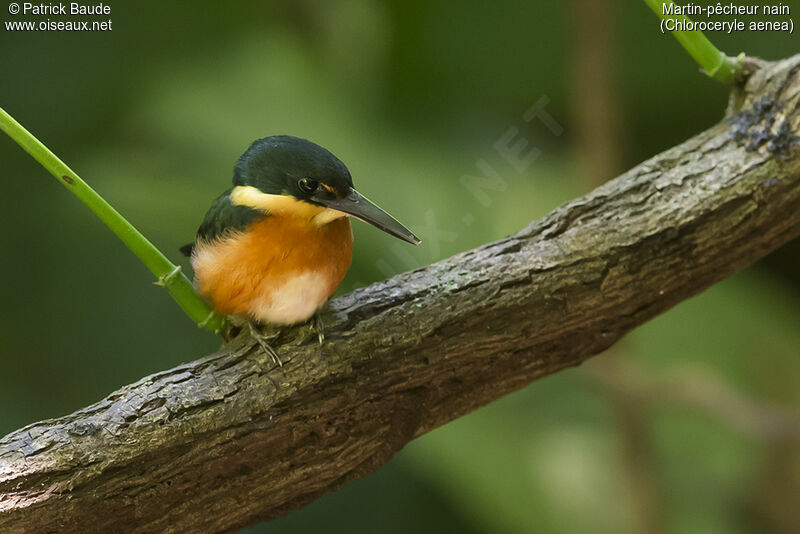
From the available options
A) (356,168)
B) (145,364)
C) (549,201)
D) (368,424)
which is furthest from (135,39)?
(368,424)

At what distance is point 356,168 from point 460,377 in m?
0.78

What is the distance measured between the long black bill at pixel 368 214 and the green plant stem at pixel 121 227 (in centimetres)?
25

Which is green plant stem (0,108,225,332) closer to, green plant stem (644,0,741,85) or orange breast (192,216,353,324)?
orange breast (192,216,353,324)

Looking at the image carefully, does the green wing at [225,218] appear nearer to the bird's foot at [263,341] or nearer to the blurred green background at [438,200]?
the bird's foot at [263,341]

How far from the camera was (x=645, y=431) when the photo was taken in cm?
238

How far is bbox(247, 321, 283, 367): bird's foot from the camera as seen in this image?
1.24m

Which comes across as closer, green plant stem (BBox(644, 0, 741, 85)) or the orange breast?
the orange breast

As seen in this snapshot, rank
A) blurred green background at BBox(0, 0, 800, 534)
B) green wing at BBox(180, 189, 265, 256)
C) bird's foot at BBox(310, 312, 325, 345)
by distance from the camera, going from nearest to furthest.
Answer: green wing at BBox(180, 189, 265, 256) → bird's foot at BBox(310, 312, 325, 345) → blurred green background at BBox(0, 0, 800, 534)

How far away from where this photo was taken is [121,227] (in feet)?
3.46

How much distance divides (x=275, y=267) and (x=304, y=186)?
0.15 metres

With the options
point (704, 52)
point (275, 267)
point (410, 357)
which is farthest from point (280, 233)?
point (704, 52)

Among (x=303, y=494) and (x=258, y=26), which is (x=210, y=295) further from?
(x=258, y=26)

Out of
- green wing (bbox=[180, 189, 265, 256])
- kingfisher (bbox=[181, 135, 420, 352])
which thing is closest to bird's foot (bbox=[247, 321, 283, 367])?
kingfisher (bbox=[181, 135, 420, 352])

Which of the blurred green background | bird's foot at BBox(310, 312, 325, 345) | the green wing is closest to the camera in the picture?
the green wing
